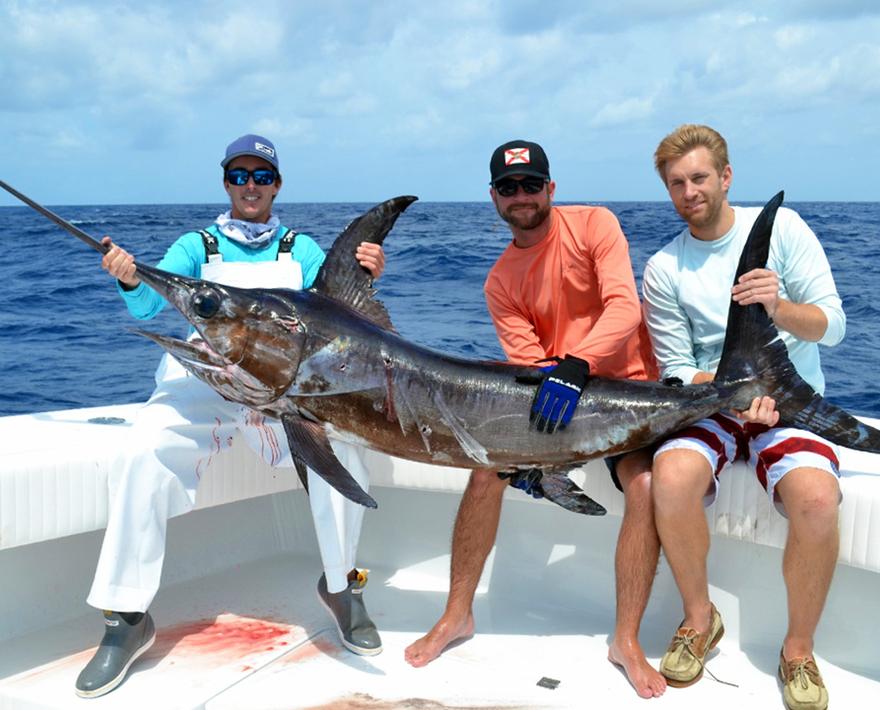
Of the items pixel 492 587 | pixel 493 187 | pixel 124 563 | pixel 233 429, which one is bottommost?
pixel 492 587

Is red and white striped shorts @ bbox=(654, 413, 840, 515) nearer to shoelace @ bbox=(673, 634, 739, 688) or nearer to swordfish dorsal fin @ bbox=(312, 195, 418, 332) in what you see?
shoelace @ bbox=(673, 634, 739, 688)

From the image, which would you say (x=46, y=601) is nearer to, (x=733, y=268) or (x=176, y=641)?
(x=176, y=641)

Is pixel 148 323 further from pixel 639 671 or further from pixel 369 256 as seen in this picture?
pixel 639 671

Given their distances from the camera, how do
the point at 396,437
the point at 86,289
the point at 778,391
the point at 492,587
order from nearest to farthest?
1. the point at 396,437
2. the point at 778,391
3. the point at 492,587
4. the point at 86,289

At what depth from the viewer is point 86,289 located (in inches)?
597

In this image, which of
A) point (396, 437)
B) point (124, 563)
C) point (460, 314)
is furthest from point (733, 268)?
point (460, 314)

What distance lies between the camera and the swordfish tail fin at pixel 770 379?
111 inches

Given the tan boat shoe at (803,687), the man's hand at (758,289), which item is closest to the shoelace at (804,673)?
the tan boat shoe at (803,687)

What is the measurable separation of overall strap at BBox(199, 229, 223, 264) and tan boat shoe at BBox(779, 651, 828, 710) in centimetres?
242

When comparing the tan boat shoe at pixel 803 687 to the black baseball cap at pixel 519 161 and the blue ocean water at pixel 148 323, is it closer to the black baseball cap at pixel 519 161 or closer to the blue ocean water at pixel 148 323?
the black baseball cap at pixel 519 161

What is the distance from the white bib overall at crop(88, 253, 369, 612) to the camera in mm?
2869

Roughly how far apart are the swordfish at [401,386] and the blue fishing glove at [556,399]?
3cm

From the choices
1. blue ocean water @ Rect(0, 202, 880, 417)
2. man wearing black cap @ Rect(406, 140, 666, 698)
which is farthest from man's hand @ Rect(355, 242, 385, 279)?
blue ocean water @ Rect(0, 202, 880, 417)

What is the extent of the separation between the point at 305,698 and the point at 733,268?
2.05 metres
